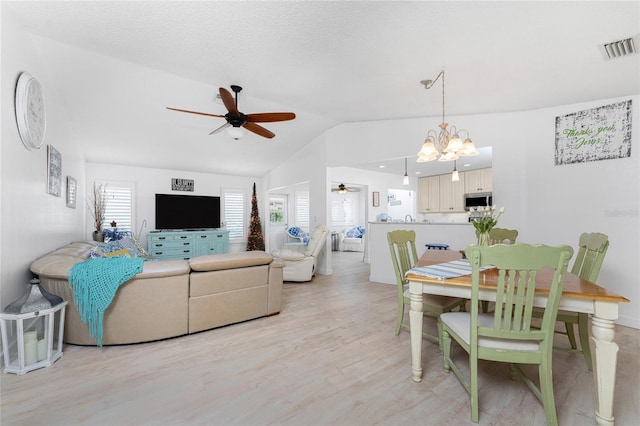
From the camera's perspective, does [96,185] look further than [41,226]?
Yes

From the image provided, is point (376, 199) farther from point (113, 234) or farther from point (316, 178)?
point (113, 234)

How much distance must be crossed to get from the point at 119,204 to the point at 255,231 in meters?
3.13

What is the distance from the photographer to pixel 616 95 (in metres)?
3.00

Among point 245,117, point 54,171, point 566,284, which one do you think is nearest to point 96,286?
point 54,171

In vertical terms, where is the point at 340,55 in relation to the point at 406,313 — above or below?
above

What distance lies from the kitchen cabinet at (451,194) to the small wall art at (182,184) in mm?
6863

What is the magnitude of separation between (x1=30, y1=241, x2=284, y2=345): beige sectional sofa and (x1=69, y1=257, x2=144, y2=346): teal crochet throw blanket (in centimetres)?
6

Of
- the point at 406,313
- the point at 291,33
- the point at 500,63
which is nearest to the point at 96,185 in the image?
the point at 291,33

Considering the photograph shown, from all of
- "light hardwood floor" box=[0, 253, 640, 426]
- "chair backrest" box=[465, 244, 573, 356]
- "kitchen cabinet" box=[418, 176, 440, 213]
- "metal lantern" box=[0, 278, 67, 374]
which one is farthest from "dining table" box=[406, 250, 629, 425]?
"kitchen cabinet" box=[418, 176, 440, 213]

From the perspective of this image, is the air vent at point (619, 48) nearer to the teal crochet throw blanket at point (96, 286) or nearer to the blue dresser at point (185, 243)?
the teal crochet throw blanket at point (96, 286)

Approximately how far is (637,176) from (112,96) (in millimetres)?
6591

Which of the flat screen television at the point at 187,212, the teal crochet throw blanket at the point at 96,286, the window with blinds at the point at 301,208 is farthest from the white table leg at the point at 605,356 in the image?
the window with blinds at the point at 301,208

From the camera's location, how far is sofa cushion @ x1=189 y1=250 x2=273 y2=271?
261 cm

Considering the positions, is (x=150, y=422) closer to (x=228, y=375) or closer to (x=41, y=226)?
(x=228, y=375)
